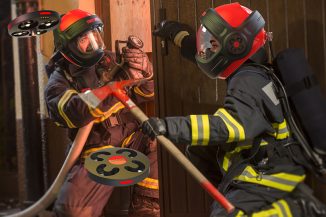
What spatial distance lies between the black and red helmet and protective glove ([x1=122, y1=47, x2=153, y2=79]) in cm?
12

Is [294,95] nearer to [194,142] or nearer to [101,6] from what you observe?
→ [194,142]

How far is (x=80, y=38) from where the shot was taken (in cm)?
248

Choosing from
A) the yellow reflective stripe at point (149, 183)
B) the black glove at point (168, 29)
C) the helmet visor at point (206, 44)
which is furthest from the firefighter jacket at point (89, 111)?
the helmet visor at point (206, 44)

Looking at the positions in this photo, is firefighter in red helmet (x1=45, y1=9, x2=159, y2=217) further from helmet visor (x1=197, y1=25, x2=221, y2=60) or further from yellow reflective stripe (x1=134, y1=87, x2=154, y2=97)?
helmet visor (x1=197, y1=25, x2=221, y2=60)

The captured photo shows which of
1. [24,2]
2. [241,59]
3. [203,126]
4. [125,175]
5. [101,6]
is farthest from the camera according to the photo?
[24,2]

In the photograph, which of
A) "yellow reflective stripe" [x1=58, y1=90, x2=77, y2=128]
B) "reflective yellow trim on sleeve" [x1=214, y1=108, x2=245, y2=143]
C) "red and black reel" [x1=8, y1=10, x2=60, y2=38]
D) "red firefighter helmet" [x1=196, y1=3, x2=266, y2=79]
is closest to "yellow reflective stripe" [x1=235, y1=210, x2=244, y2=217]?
"reflective yellow trim on sleeve" [x1=214, y1=108, x2=245, y2=143]

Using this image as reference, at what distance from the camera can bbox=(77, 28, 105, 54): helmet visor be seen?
248cm

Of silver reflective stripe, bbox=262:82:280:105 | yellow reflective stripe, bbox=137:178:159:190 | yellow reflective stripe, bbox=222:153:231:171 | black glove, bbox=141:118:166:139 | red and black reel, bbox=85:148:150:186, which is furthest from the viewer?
yellow reflective stripe, bbox=137:178:159:190

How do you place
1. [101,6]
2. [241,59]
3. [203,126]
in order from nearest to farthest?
[203,126]
[241,59]
[101,6]

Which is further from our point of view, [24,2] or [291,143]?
[24,2]

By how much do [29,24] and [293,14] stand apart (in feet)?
3.87

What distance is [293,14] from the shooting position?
249cm

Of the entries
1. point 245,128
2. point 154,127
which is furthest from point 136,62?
point 245,128

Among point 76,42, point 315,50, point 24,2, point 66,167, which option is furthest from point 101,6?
point 315,50
